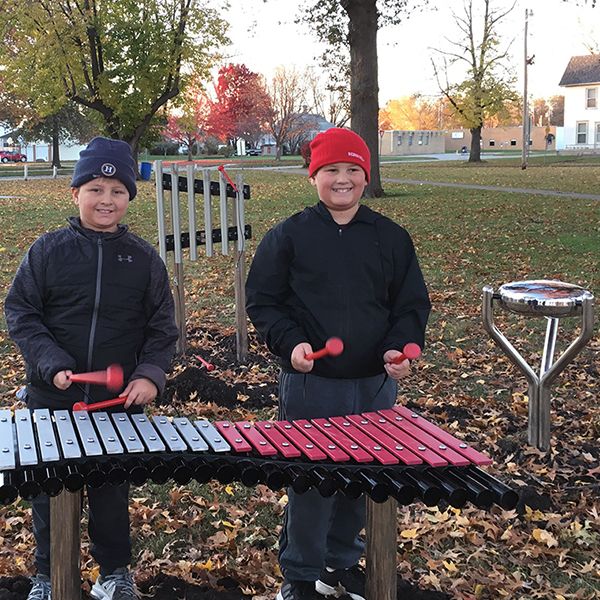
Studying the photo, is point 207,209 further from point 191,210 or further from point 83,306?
point 83,306

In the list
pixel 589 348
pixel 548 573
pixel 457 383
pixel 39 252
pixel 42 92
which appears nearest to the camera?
pixel 39 252

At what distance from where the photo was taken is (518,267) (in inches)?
501

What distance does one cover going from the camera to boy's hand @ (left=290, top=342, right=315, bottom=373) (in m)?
3.42

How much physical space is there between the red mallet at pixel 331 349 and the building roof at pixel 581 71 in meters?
76.5

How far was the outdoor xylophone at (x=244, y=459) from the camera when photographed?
296 cm

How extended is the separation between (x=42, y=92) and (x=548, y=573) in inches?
1330

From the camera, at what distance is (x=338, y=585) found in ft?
12.7

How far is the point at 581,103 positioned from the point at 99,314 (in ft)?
260

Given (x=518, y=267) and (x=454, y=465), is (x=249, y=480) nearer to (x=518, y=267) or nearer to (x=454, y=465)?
(x=454, y=465)

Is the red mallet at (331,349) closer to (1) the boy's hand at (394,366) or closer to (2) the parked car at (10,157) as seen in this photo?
(1) the boy's hand at (394,366)

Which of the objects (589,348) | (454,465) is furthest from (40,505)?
(589,348)

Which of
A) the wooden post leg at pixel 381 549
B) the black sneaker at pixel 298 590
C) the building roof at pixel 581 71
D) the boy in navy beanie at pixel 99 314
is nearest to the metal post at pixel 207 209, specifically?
the boy in navy beanie at pixel 99 314

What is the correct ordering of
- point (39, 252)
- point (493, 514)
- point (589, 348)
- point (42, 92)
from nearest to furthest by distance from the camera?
point (39, 252) → point (493, 514) → point (589, 348) → point (42, 92)

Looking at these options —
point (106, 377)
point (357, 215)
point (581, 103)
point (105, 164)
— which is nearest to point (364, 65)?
point (357, 215)
